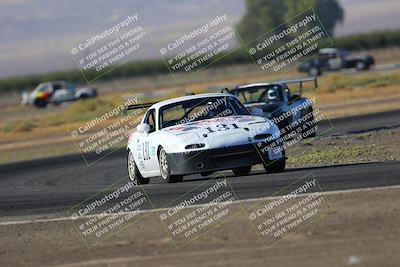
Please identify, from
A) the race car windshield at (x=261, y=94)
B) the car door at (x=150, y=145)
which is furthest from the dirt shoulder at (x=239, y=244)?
the race car windshield at (x=261, y=94)

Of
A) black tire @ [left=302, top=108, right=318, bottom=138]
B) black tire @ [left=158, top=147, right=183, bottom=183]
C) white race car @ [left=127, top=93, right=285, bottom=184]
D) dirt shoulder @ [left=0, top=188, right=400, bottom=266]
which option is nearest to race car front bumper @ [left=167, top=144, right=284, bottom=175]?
white race car @ [left=127, top=93, right=285, bottom=184]

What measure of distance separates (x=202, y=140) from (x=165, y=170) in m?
0.97

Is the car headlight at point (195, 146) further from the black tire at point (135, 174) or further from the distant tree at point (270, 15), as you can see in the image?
the distant tree at point (270, 15)

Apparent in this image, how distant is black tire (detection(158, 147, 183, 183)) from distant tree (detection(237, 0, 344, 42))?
143m

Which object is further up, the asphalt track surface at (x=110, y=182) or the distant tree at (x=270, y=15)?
the asphalt track surface at (x=110, y=182)

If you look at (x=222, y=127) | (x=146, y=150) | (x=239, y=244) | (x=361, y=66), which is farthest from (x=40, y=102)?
(x=239, y=244)

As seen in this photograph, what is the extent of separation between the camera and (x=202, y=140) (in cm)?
1453

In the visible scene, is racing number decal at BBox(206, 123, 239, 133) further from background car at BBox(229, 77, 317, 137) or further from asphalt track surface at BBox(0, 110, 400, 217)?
background car at BBox(229, 77, 317, 137)

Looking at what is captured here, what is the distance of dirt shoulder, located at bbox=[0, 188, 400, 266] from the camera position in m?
8.38

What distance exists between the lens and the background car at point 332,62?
7250 centimetres

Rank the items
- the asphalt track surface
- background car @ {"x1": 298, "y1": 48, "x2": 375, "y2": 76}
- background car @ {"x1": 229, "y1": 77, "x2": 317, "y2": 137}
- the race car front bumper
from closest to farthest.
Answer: the asphalt track surface → the race car front bumper → background car @ {"x1": 229, "y1": 77, "x2": 317, "y2": 137} → background car @ {"x1": 298, "y1": 48, "x2": 375, "y2": 76}

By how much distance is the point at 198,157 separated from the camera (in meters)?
14.5

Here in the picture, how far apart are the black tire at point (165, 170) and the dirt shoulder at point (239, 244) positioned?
345 cm

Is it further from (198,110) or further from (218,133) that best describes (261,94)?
(218,133)
